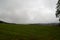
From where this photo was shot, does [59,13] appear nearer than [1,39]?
No

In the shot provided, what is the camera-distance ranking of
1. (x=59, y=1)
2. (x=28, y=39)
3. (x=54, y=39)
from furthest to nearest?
(x=59, y=1) < (x=54, y=39) < (x=28, y=39)

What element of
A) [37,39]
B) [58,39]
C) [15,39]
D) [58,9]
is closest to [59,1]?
[58,9]

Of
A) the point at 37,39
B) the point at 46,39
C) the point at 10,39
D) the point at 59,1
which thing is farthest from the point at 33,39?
the point at 59,1

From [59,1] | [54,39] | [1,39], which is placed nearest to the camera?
[1,39]

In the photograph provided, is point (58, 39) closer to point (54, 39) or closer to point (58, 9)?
point (54, 39)

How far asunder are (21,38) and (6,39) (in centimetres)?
336

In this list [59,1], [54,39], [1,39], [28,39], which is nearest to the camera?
[1,39]

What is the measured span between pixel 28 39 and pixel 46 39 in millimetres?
3981

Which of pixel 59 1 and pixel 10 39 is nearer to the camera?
pixel 10 39

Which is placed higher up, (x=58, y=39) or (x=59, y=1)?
(x=59, y=1)

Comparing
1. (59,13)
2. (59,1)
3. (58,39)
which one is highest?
(59,1)

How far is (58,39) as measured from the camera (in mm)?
30078

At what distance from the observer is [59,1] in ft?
159

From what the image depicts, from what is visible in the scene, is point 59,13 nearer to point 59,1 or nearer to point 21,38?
point 59,1
